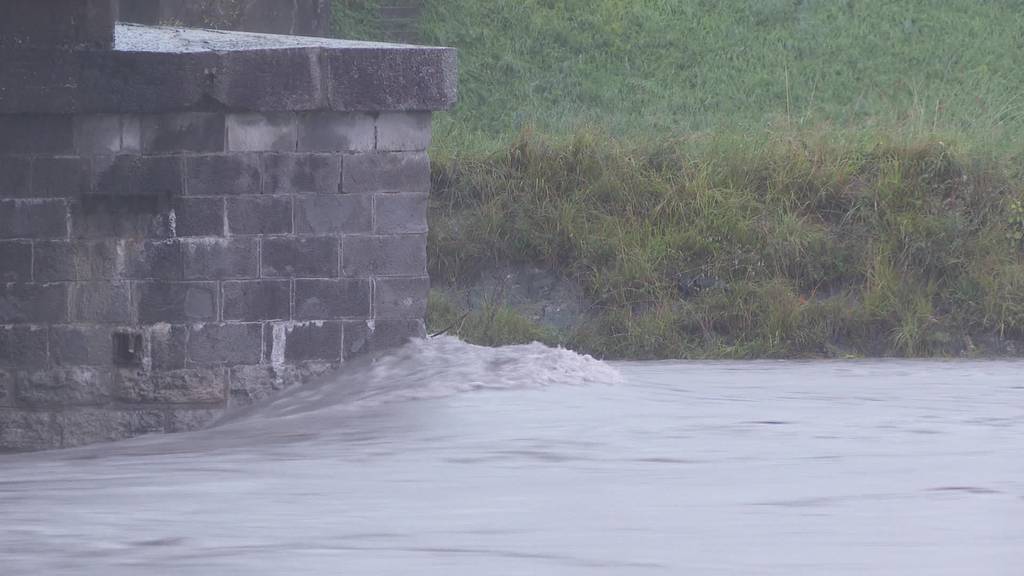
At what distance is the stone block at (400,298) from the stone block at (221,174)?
0.79 meters

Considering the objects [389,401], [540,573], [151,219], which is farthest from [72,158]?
[540,573]

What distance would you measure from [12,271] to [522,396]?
8.25 feet

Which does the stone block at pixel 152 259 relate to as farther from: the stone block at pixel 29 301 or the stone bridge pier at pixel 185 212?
the stone block at pixel 29 301

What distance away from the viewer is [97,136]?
6.92m

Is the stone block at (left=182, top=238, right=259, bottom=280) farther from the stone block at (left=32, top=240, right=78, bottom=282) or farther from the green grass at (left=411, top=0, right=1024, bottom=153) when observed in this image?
the green grass at (left=411, top=0, right=1024, bottom=153)

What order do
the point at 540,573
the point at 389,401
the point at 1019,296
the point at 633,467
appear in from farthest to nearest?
the point at 1019,296
the point at 389,401
the point at 633,467
the point at 540,573

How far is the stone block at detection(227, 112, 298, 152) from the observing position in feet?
22.5

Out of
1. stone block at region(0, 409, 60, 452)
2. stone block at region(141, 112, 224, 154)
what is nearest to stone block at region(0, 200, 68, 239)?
stone block at region(141, 112, 224, 154)

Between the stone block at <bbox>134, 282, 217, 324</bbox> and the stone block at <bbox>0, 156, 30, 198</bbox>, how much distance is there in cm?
71

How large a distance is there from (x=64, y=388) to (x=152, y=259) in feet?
2.52

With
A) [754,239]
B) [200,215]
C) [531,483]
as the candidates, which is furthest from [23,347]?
[754,239]

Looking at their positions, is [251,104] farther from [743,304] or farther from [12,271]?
[743,304]

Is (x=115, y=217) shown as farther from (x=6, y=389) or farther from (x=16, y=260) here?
(x=6, y=389)

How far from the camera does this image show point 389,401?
6695 mm
